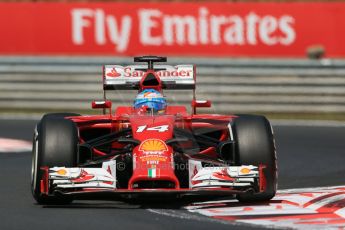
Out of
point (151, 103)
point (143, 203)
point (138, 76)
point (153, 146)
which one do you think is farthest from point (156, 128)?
point (138, 76)

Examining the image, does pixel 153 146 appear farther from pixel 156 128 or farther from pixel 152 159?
pixel 156 128

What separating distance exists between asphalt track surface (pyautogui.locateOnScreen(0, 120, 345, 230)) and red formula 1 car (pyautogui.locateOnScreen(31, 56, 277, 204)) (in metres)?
0.19

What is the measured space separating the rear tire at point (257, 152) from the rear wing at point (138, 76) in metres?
1.96

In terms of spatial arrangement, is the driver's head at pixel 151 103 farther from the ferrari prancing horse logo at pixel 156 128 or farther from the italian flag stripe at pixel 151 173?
the italian flag stripe at pixel 151 173

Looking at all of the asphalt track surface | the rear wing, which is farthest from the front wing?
the rear wing

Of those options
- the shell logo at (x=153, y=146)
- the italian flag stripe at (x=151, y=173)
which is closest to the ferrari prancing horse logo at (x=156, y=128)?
the shell logo at (x=153, y=146)

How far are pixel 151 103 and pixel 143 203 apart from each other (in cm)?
173

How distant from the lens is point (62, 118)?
38.7 ft

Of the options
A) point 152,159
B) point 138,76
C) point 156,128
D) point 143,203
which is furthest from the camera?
point 138,76

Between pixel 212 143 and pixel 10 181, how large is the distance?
7.83ft

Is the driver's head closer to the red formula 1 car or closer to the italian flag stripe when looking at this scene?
the red formula 1 car

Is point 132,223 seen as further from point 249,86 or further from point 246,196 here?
point 249,86

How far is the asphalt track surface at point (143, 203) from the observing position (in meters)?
10.1

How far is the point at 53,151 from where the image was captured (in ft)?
36.9
